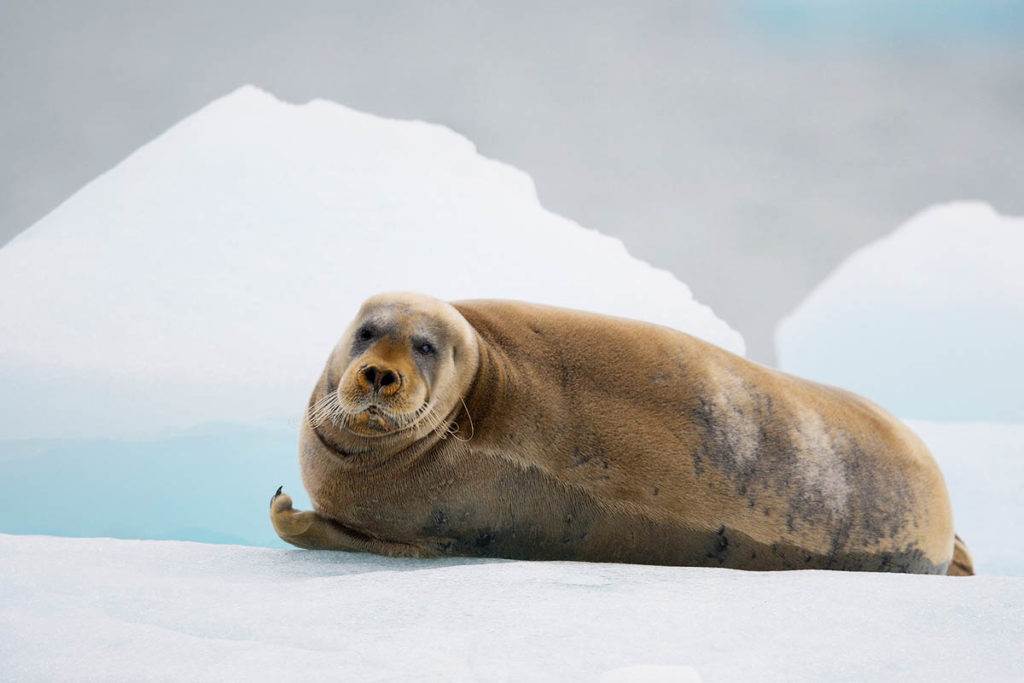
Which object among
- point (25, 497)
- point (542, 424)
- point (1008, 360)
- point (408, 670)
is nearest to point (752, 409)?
point (542, 424)

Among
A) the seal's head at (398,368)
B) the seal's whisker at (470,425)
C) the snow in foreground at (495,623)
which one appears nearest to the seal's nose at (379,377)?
the seal's head at (398,368)

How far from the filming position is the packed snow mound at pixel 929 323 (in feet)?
24.4

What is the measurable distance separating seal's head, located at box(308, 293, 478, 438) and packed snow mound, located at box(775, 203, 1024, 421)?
6.02 metres

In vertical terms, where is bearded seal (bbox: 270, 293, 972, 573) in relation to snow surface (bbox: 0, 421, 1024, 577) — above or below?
below

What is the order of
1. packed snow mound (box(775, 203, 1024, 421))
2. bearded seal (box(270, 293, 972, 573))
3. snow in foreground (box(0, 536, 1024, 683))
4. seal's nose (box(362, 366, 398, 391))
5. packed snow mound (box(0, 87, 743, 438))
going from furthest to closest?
1. packed snow mound (box(775, 203, 1024, 421))
2. packed snow mound (box(0, 87, 743, 438))
3. bearded seal (box(270, 293, 972, 573))
4. seal's nose (box(362, 366, 398, 391))
5. snow in foreground (box(0, 536, 1024, 683))

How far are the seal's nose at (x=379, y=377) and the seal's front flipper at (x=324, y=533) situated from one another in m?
0.43

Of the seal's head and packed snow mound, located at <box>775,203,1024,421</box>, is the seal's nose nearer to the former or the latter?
the seal's head

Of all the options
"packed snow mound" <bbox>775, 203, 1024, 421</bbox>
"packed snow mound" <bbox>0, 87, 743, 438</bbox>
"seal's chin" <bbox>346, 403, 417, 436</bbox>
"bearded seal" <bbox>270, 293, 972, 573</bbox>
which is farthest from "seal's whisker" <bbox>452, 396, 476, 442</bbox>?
"packed snow mound" <bbox>775, 203, 1024, 421</bbox>

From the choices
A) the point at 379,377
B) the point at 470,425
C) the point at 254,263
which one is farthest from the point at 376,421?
the point at 254,263

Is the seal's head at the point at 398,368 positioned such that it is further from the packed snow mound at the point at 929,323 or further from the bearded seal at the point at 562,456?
the packed snow mound at the point at 929,323

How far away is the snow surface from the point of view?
5.30 meters

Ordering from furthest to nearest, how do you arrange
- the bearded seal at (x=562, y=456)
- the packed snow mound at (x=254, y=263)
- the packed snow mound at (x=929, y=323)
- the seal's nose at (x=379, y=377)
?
the packed snow mound at (x=929, y=323) → the packed snow mound at (x=254, y=263) → the bearded seal at (x=562, y=456) → the seal's nose at (x=379, y=377)

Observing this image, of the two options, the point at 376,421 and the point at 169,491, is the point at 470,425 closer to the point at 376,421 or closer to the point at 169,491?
the point at 376,421

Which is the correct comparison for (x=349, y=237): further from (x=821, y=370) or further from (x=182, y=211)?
(x=821, y=370)
